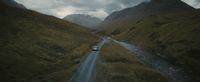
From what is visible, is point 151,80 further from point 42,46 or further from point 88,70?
point 42,46

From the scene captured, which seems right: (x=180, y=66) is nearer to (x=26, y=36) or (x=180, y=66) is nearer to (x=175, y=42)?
(x=175, y=42)

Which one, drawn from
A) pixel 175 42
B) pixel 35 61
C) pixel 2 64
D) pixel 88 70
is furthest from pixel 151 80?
pixel 175 42

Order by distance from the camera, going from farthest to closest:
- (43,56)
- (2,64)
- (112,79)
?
(43,56)
(2,64)
(112,79)

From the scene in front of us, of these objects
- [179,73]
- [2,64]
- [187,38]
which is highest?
[187,38]

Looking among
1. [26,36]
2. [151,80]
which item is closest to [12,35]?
[26,36]

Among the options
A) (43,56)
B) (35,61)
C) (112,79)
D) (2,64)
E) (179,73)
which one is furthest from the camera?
(43,56)

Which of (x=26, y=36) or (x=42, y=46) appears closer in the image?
(x=42, y=46)

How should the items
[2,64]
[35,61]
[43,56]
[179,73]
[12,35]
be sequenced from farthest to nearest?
1. [12,35]
2. [43,56]
3. [35,61]
4. [179,73]
5. [2,64]

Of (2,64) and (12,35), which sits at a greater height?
(12,35)

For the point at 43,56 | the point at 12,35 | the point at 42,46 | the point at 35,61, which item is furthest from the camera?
the point at 12,35
